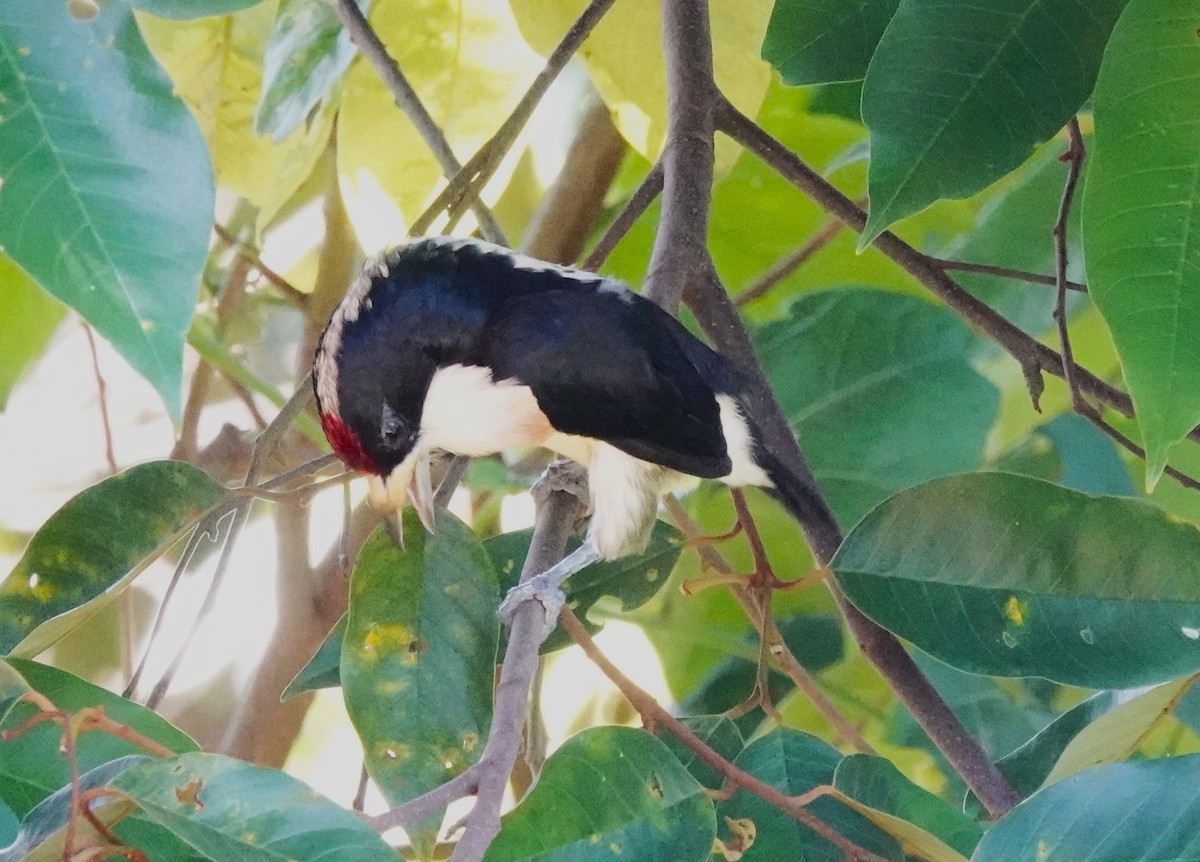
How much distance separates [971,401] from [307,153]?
2.14 feet

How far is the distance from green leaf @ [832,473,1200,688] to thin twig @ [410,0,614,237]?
38 centimetres

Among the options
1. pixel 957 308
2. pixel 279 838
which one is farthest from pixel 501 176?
pixel 279 838

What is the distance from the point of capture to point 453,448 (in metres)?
1.00

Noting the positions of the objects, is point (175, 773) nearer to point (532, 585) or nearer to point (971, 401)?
point (532, 585)

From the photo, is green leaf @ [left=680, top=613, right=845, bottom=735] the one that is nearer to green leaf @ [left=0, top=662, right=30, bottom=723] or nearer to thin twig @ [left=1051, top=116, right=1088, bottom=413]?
thin twig @ [left=1051, top=116, right=1088, bottom=413]

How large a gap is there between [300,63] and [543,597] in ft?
1.45

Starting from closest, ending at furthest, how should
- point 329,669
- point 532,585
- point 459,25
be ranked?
point 532,585, point 329,669, point 459,25

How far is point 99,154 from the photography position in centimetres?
57

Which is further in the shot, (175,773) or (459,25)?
(459,25)

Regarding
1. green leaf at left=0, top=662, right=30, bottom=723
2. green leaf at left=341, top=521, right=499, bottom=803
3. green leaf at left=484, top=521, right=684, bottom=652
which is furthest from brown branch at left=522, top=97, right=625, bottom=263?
green leaf at left=0, top=662, right=30, bottom=723

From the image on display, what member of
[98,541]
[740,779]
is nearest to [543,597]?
[740,779]

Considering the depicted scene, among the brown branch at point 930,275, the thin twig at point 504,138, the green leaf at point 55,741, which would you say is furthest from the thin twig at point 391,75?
the green leaf at point 55,741

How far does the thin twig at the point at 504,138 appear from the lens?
35.6 inches

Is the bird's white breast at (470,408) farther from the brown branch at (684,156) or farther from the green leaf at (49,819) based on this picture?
the green leaf at (49,819)
